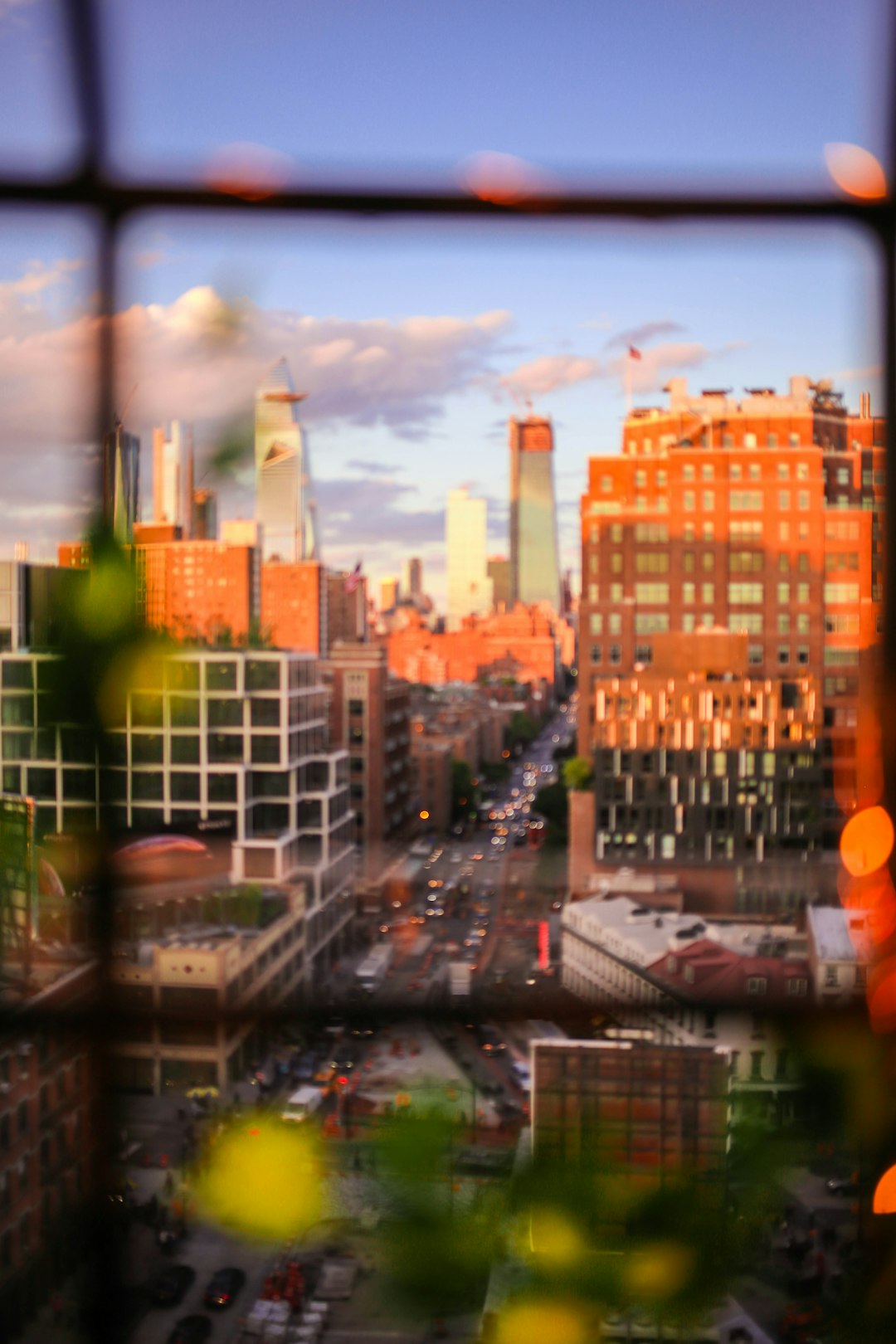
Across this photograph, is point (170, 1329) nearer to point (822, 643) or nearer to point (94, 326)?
point (94, 326)

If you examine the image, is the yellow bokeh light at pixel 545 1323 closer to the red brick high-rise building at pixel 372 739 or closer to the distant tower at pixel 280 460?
the distant tower at pixel 280 460

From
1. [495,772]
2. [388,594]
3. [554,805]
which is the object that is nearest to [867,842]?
[388,594]

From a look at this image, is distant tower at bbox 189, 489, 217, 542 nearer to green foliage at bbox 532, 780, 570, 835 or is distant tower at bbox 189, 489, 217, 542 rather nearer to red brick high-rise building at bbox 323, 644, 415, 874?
red brick high-rise building at bbox 323, 644, 415, 874

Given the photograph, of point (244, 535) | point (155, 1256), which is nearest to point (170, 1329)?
point (155, 1256)

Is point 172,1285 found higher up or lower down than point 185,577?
lower down

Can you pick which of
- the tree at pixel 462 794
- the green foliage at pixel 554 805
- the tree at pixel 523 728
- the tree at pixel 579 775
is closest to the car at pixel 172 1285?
the tree at pixel 462 794

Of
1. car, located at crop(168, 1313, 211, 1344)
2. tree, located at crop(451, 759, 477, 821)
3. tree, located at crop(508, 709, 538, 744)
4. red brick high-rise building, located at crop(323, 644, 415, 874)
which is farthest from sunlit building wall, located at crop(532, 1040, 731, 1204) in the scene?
tree, located at crop(508, 709, 538, 744)

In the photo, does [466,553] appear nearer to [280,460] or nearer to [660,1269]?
[280,460]
